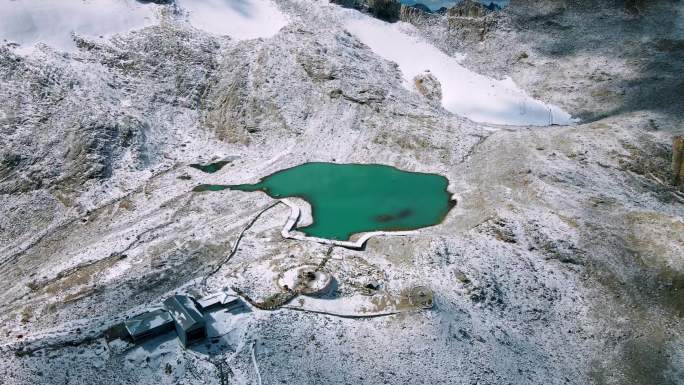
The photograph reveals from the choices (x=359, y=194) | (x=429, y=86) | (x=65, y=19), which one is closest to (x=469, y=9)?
(x=429, y=86)

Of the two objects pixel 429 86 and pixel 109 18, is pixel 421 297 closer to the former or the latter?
pixel 429 86

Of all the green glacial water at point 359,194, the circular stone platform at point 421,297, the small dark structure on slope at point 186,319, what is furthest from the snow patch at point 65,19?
the circular stone platform at point 421,297

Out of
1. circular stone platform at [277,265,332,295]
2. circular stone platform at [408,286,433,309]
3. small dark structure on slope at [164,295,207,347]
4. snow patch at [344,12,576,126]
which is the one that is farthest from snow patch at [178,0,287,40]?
small dark structure on slope at [164,295,207,347]

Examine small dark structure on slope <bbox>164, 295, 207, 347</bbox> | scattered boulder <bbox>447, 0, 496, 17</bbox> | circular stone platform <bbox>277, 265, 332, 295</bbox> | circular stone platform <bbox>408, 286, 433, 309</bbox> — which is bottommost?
circular stone platform <bbox>408, 286, 433, 309</bbox>

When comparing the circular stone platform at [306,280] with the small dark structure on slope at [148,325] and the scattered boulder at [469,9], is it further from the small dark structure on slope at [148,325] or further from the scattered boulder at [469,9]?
the scattered boulder at [469,9]

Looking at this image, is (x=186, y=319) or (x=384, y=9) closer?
(x=186, y=319)

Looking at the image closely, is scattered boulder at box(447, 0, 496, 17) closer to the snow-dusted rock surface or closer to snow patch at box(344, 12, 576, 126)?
the snow-dusted rock surface

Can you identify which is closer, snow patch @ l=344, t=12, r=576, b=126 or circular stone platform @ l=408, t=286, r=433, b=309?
circular stone platform @ l=408, t=286, r=433, b=309

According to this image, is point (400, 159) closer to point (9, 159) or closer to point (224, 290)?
point (224, 290)
